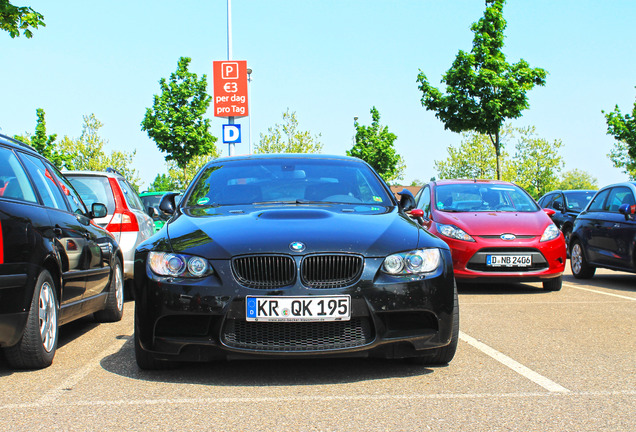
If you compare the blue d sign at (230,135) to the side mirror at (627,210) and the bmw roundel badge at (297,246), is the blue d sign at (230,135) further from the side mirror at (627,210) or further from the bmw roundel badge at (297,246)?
the bmw roundel badge at (297,246)

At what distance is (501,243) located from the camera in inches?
370

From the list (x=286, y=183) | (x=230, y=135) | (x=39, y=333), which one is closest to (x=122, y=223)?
(x=286, y=183)

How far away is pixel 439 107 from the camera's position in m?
23.2

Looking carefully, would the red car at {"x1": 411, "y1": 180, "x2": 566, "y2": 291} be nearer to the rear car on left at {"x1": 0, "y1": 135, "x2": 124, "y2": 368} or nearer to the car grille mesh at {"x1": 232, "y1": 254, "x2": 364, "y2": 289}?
the rear car on left at {"x1": 0, "y1": 135, "x2": 124, "y2": 368}

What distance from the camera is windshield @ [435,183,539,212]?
10.6m

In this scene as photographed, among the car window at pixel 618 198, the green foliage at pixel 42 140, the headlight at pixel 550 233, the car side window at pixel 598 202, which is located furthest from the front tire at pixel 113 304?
the green foliage at pixel 42 140

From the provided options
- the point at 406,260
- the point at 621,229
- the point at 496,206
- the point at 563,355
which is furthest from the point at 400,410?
the point at 621,229

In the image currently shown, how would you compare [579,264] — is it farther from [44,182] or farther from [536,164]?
[536,164]

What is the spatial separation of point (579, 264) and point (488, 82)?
1101 centimetres

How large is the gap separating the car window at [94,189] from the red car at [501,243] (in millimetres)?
3779

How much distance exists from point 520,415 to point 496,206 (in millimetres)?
7268

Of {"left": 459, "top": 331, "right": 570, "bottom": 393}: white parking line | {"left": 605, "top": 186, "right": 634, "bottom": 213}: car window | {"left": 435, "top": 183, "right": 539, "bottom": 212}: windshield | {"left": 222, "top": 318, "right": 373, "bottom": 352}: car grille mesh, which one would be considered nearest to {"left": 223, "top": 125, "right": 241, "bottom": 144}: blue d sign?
{"left": 435, "top": 183, "right": 539, "bottom": 212}: windshield

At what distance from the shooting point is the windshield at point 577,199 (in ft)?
64.3

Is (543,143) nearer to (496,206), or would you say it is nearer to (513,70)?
(513,70)
